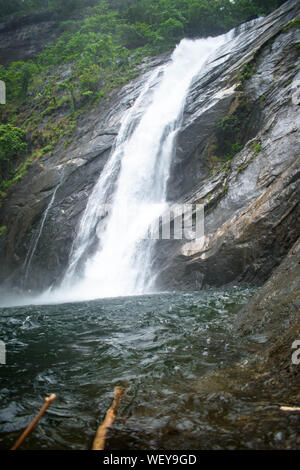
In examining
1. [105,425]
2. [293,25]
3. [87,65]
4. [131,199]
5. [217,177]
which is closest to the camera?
[105,425]

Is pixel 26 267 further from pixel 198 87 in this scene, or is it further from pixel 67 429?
pixel 67 429

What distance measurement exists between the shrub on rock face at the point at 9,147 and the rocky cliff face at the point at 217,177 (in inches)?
147

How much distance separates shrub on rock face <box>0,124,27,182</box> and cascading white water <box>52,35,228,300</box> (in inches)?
393

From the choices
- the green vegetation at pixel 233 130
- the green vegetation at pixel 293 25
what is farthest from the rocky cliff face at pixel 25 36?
the green vegetation at pixel 233 130

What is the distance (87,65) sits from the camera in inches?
1056

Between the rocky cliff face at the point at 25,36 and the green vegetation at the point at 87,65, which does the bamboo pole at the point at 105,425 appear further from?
the rocky cliff face at the point at 25,36

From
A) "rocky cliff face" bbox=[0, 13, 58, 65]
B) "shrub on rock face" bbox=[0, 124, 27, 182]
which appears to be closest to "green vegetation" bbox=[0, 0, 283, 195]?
"shrub on rock face" bbox=[0, 124, 27, 182]

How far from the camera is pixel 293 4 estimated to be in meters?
16.5

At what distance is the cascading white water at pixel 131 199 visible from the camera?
1277 centimetres

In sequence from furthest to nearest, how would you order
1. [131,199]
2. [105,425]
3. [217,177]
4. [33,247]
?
[33,247] → [131,199] → [217,177] → [105,425]

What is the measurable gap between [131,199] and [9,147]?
1373cm

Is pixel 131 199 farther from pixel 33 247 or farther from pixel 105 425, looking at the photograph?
pixel 105 425

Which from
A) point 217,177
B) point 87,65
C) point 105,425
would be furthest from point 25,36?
point 105,425

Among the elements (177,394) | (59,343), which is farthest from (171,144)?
(177,394)
